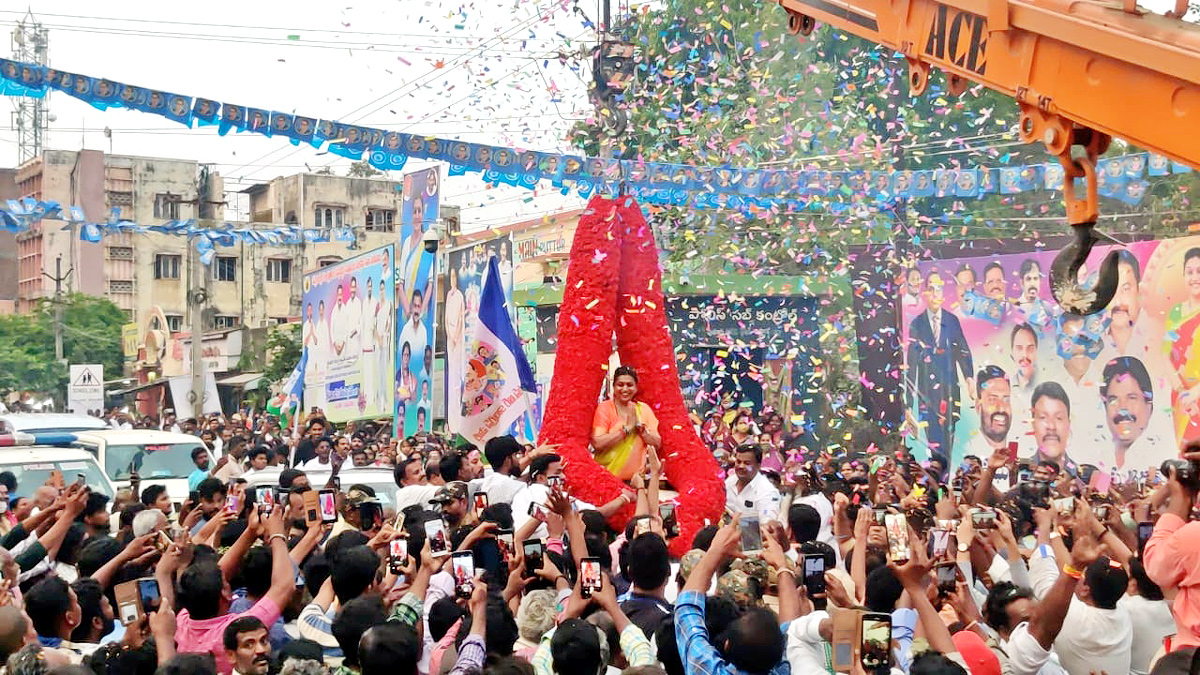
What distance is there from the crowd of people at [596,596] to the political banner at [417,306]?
13.3m

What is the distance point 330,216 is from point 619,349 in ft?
145

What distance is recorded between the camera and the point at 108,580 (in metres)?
7.20

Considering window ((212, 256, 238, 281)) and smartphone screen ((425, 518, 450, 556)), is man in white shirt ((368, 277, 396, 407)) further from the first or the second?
window ((212, 256, 238, 281))

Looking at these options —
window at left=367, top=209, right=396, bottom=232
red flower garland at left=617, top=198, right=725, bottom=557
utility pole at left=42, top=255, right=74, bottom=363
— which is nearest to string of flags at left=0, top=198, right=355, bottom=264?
red flower garland at left=617, top=198, right=725, bottom=557

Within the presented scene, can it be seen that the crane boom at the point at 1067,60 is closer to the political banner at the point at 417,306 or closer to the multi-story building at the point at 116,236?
the political banner at the point at 417,306

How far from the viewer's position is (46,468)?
14562mm

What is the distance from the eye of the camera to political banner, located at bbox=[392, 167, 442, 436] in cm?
2212

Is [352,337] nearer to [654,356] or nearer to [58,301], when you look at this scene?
[654,356]

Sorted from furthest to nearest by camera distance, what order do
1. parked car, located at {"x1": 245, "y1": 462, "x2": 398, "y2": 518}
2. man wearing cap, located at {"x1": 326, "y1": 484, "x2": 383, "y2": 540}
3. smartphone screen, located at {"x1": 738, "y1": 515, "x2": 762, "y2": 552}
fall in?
parked car, located at {"x1": 245, "y1": 462, "x2": 398, "y2": 518} < smartphone screen, located at {"x1": 738, "y1": 515, "x2": 762, "y2": 552} < man wearing cap, located at {"x1": 326, "y1": 484, "x2": 383, "y2": 540}

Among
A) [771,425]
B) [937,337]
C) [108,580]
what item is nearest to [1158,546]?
[108,580]

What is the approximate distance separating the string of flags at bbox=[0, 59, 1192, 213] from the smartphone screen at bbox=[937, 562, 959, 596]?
6227mm

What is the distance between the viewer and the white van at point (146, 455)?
17.3 metres

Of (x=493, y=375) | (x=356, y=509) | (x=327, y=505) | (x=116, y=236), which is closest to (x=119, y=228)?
(x=493, y=375)

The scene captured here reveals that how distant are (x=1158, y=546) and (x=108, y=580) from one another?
4.94 m
